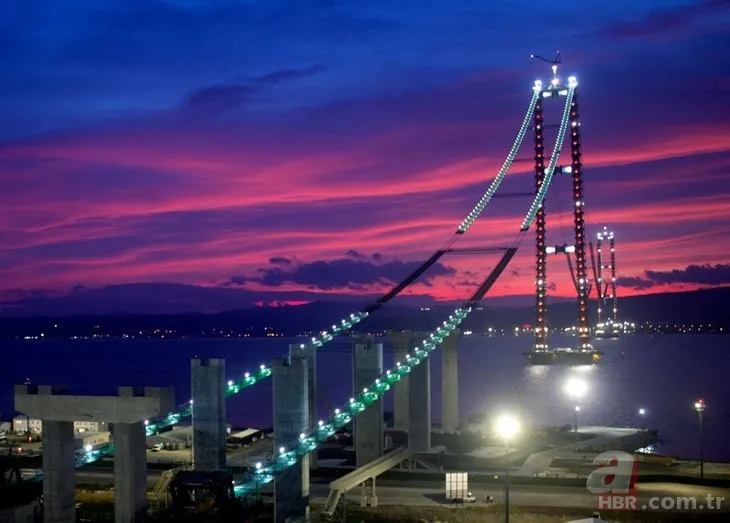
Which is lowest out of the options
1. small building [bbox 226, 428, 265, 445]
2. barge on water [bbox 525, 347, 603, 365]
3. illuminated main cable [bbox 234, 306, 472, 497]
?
small building [bbox 226, 428, 265, 445]

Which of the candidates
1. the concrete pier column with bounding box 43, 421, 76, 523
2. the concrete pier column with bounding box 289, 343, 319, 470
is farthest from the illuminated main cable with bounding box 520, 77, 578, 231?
the concrete pier column with bounding box 43, 421, 76, 523

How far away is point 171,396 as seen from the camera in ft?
101

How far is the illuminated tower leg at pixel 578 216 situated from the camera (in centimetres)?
12000

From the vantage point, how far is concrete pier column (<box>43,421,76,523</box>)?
105 ft

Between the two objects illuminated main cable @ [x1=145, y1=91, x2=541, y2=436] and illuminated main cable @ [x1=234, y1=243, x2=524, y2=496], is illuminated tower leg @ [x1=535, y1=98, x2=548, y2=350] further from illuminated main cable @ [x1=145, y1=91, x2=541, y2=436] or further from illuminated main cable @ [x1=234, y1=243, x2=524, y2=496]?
illuminated main cable @ [x1=234, y1=243, x2=524, y2=496]

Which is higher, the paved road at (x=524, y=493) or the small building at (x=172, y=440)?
the paved road at (x=524, y=493)

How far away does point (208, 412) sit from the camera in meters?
44.6

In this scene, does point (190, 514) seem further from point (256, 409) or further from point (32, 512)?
point (256, 409)

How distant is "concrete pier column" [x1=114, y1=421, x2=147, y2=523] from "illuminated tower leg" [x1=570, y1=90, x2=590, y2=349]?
92471 mm

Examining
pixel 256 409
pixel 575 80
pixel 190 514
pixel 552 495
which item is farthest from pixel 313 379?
pixel 256 409

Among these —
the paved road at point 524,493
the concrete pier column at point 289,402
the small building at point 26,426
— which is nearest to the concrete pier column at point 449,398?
the paved road at point 524,493

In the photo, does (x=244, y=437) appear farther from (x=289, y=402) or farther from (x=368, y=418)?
(x=289, y=402)

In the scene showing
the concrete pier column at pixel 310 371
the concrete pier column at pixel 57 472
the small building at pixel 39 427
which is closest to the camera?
the concrete pier column at pixel 57 472

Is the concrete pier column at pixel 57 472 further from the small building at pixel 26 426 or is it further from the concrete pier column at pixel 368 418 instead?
the small building at pixel 26 426
